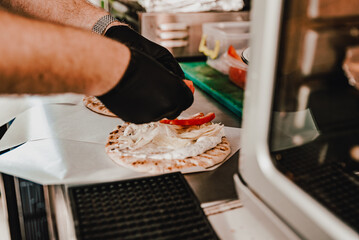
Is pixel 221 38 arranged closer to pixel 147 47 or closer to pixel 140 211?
pixel 147 47

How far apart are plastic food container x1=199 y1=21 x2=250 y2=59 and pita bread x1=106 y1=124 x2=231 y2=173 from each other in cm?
96

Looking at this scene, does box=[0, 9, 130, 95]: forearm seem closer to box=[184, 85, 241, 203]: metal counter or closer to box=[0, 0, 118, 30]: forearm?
box=[184, 85, 241, 203]: metal counter

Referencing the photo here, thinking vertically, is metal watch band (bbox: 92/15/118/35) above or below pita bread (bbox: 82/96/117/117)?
above

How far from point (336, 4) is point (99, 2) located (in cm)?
246

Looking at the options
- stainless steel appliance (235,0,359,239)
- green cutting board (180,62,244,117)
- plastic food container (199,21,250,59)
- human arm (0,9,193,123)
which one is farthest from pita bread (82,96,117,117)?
stainless steel appliance (235,0,359,239)

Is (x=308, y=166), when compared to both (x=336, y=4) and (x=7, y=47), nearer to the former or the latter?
(x=336, y=4)

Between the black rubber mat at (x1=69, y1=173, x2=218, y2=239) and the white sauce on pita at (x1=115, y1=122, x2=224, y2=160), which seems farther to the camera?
the white sauce on pita at (x1=115, y1=122, x2=224, y2=160)

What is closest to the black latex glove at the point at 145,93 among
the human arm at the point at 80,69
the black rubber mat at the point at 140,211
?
the human arm at the point at 80,69

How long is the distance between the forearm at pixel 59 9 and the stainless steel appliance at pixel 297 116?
1072 millimetres

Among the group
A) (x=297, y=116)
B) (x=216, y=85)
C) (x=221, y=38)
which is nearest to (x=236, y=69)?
(x=216, y=85)

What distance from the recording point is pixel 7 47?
647mm

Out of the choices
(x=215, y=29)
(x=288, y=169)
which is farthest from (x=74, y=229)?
(x=215, y=29)

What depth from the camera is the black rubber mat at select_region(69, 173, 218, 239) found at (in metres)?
0.76

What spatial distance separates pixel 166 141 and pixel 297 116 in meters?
0.62
